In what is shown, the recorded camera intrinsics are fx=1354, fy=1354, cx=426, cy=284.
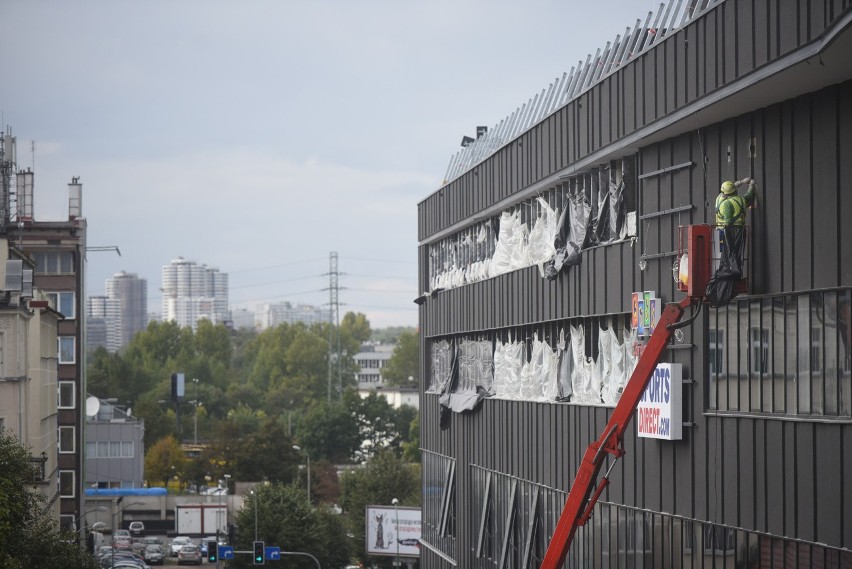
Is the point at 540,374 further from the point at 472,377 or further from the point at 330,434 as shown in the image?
the point at 330,434

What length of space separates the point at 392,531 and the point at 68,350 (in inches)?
770

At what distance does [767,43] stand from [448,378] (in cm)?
2544

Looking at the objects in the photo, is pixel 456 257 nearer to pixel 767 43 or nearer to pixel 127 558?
pixel 767 43

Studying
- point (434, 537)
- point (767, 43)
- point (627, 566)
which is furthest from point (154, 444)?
point (767, 43)

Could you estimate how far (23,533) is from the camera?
3603 centimetres

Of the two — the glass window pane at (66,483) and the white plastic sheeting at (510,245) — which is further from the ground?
the white plastic sheeting at (510,245)

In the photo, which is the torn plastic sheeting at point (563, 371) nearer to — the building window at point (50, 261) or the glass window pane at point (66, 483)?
the building window at point (50, 261)

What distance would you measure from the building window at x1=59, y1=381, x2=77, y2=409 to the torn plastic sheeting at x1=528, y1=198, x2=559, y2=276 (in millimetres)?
42757

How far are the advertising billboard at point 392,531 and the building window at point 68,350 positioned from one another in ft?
57.5

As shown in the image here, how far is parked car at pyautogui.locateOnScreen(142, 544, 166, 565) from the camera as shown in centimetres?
7856

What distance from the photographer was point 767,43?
19031 millimetres

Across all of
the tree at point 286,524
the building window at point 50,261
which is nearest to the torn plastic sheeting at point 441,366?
the tree at point 286,524

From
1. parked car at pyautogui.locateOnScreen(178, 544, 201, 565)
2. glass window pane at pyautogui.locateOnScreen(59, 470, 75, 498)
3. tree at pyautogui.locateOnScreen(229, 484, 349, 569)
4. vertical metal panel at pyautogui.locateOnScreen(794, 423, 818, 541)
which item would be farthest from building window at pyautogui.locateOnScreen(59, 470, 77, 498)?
vertical metal panel at pyautogui.locateOnScreen(794, 423, 818, 541)

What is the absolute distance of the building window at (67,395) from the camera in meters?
70.4
